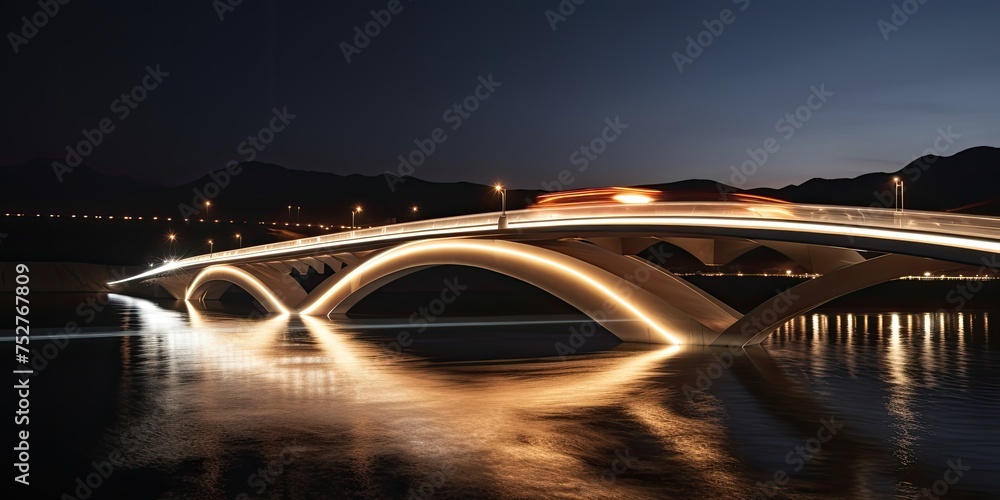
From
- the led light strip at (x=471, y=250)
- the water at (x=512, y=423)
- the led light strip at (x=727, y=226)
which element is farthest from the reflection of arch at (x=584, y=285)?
the water at (x=512, y=423)

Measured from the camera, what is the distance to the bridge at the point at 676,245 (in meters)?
20.2

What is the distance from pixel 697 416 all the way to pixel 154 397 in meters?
11.1

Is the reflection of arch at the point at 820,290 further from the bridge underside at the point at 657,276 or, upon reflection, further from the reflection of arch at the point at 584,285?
the reflection of arch at the point at 584,285

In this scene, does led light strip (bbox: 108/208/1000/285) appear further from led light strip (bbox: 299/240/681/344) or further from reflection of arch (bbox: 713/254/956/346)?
reflection of arch (bbox: 713/254/956/346)

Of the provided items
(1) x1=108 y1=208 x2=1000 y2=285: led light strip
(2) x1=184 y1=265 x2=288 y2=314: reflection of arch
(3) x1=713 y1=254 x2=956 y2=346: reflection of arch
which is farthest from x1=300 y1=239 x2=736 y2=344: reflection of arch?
(2) x1=184 y1=265 x2=288 y2=314: reflection of arch

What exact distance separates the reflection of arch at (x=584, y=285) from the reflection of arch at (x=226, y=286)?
83.2 ft

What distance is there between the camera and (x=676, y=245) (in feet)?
117

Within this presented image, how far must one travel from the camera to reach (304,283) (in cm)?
12119

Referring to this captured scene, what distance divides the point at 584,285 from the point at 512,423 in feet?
63.7

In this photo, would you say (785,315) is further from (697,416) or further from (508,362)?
(697,416)

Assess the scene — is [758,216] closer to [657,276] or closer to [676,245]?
[657,276]

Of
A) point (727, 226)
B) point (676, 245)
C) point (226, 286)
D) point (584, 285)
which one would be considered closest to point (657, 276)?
point (676, 245)

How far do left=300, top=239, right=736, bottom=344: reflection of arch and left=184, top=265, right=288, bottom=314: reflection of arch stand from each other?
2535cm

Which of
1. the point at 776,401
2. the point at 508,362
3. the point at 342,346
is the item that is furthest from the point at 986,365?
the point at 342,346
